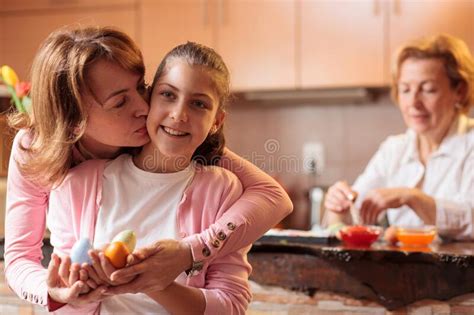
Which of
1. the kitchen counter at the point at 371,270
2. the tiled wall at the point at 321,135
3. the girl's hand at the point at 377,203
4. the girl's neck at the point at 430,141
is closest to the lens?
the kitchen counter at the point at 371,270

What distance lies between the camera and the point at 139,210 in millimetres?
1031

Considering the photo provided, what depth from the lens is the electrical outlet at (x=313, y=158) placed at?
357cm

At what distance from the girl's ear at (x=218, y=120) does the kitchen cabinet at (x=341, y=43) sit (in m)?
2.25

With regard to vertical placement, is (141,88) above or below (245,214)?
above

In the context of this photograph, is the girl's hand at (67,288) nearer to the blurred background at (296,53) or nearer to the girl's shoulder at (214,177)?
the girl's shoulder at (214,177)

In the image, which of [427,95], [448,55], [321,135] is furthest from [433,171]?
[321,135]

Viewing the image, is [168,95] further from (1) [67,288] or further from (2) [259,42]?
(2) [259,42]

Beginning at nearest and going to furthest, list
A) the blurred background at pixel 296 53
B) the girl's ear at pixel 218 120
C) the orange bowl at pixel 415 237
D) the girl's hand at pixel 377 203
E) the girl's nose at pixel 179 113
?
the girl's nose at pixel 179 113 < the girl's ear at pixel 218 120 < the orange bowl at pixel 415 237 < the girl's hand at pixel 377 203 < the blurred background at pixel 296 53

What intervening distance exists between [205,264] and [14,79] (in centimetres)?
98

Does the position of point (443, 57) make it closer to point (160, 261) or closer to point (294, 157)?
point (294, 157)

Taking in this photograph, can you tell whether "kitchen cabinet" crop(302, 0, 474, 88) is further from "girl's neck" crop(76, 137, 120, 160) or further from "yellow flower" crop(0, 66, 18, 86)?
"girl's neck" crop(76, 137, 120, 160)

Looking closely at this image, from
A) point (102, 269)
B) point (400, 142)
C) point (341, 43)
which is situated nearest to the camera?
point (102, 269)

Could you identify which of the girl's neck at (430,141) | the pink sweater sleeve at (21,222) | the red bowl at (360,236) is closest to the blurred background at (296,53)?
the girl's neck at (430,141)

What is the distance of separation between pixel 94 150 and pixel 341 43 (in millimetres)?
2345
